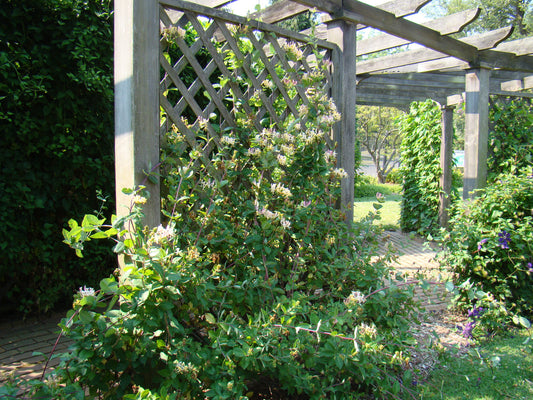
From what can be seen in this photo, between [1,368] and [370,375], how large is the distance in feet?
8.18

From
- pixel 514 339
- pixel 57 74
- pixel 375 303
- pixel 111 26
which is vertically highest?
pixel 111 26

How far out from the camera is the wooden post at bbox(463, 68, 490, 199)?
5.35m

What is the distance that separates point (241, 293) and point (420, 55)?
16.5 feet

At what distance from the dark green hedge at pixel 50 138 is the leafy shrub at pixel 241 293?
5.39 feet

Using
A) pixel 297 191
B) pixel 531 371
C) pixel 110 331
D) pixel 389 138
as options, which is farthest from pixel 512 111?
pixel 389 138

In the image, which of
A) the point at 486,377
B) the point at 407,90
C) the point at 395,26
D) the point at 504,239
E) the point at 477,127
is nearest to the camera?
the point at 486,377

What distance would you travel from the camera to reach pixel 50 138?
143 inches

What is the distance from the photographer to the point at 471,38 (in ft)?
16.8

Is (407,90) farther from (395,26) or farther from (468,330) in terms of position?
(468,330)

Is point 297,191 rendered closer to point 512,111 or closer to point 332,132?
point 332,132

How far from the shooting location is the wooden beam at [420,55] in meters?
4.83

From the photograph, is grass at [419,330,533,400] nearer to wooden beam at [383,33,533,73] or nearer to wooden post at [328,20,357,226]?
wooden post at [328,20,357,226]

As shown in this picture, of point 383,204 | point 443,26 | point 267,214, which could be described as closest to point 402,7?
point 443,26

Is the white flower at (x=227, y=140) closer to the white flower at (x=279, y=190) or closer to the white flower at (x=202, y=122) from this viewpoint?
the white flower at (x=202, y=122)
